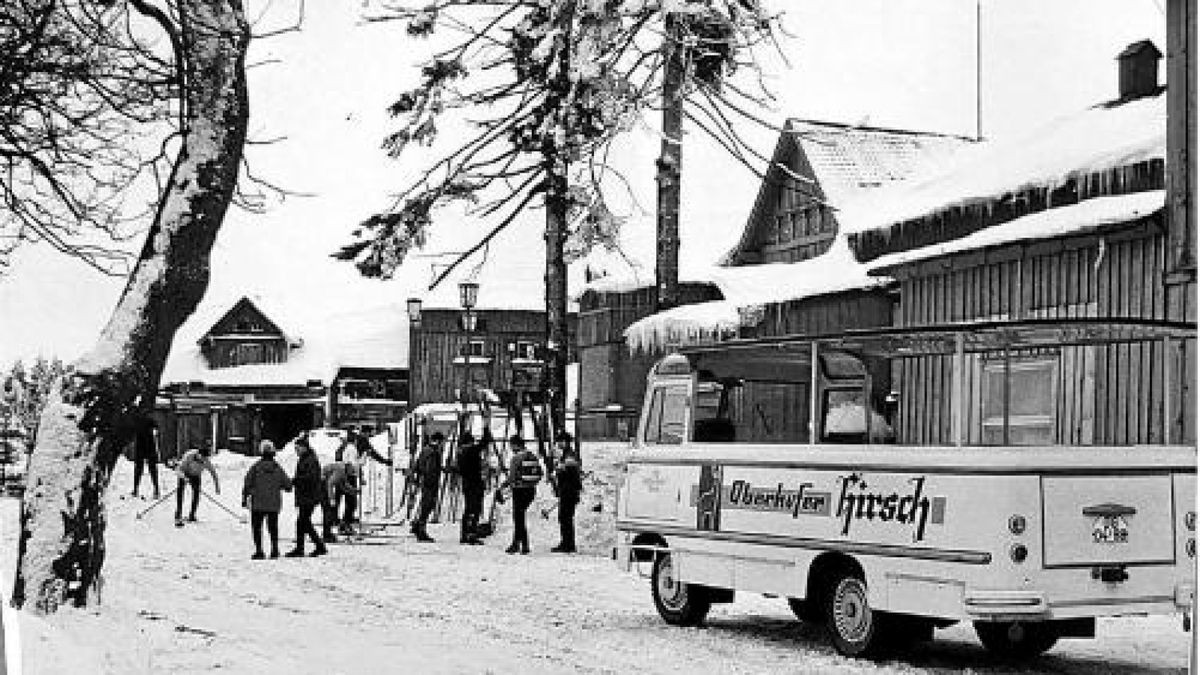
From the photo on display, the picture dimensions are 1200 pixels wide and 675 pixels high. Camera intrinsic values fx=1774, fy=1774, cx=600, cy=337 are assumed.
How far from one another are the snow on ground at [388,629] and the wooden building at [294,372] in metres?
0.12

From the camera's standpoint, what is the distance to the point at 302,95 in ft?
12.2

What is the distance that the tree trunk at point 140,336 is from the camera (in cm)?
358

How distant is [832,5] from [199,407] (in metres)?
1.55

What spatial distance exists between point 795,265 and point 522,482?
5.68 m

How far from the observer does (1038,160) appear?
3.14 metres

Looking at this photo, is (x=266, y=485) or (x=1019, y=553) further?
(x=1019, y=553)

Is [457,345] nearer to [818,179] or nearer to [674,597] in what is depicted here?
[818,179]

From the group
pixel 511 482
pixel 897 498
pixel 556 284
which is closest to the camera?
pixel 556 284

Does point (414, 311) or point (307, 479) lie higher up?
point (414, 311)

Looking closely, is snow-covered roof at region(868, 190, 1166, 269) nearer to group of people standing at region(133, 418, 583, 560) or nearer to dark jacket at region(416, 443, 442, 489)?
group of people standing at region(133, 418, 583, 560)

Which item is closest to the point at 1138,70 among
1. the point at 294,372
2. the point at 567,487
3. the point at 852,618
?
the point at 852,618

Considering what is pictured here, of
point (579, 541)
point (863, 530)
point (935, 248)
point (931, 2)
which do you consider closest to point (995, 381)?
point (935, 248)

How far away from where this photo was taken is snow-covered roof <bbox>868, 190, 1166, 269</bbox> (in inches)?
118

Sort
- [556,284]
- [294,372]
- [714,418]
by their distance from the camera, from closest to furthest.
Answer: [294,372] < [556,284] < [714,418]
